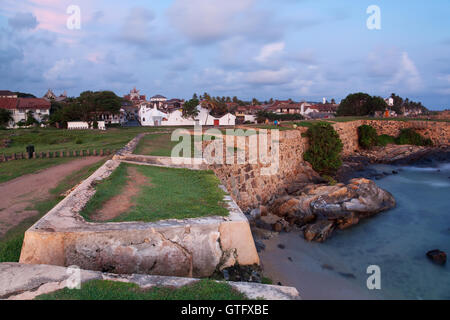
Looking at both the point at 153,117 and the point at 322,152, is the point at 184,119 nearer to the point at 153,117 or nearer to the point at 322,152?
the point at 153,117

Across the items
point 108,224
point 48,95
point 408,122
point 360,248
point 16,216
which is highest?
point 48,95

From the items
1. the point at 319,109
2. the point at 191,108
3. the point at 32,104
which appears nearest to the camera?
the point at 191,108

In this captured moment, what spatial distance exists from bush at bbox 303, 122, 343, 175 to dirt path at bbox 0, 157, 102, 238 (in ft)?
40.8

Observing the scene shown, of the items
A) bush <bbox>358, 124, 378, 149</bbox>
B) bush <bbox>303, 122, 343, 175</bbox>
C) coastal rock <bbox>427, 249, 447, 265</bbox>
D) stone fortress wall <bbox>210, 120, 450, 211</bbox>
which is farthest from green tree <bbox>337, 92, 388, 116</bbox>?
coastal rock <bbox>427, 249, 447, 265</bbox>

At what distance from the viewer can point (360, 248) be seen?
8.71 meters

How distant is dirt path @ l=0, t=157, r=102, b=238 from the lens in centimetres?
582

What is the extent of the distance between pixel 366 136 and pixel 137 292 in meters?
27.5

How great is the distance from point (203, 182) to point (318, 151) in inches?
494

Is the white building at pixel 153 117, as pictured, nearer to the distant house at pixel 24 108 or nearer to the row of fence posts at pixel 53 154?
the distant house at pixel 24 108

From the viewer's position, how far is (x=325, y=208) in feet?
35.1

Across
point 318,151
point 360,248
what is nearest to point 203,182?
point 360,248

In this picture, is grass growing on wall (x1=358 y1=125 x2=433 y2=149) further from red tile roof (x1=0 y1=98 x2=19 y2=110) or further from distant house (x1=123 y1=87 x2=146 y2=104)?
distant house (x1=123 y1=87 x2=146 y2=104)

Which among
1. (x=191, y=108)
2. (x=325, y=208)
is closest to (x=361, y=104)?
(x=191, y=108)
